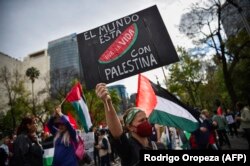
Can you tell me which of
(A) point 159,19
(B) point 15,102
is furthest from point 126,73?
(B) point 15,102

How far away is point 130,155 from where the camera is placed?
100 inches

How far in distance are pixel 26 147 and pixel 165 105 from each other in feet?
8.39

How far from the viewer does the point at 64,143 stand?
198 inches

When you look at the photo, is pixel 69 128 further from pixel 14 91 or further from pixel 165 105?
pixel 14 91

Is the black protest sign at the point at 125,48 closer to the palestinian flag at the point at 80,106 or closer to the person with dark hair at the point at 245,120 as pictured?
the palestinian flag at the point at 80,106

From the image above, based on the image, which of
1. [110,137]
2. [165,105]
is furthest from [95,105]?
[110,137]

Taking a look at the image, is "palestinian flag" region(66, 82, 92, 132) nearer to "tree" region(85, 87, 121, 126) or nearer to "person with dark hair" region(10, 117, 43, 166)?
"person with dark hair" region(10, 117, 43, 166)

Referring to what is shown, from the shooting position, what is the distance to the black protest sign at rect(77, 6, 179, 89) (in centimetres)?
440

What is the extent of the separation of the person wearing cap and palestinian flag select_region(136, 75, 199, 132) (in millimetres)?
1400

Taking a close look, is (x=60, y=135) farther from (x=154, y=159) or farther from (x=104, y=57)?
(x=154, y=159)

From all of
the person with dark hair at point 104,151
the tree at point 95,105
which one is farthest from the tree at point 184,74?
the person with dark hair at point 104,151

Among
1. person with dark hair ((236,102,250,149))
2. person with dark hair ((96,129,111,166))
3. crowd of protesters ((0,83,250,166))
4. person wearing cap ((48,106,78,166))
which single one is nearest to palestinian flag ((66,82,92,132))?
crowd of protesters ((0,83,250,166))

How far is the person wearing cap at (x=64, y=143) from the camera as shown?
4992mm

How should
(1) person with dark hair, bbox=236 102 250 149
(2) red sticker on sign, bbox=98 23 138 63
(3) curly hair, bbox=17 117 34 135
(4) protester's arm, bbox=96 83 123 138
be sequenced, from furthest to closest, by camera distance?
(1) person with dark hair, bbox=236 102 250 149 < (3) curly hair, bbox=17 117 34 135 < (2) red sticker on sign, bbox=98 23 138 63 < (4) protester's arm, bbox=96 83 123 138
